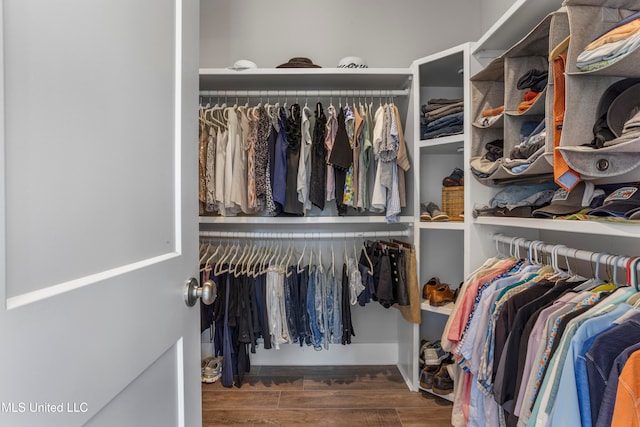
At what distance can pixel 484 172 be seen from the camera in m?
1.59

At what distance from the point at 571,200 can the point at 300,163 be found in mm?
1375

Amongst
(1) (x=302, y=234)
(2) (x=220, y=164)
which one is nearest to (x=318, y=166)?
(1) (x=302, y=234)

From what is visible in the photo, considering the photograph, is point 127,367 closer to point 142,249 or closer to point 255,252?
point 142,249

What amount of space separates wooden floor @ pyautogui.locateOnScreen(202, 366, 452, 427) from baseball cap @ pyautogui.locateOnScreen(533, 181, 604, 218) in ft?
4.11

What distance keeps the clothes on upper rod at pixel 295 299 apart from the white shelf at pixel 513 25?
1.16m

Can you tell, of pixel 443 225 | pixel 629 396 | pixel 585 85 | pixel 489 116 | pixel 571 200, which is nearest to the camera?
pixel 629 396

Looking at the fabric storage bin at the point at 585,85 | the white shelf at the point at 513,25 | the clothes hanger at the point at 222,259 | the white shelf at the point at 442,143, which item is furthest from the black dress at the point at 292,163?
the fabric storage bin at the point at 585,85

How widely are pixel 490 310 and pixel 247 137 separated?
162 centimetres

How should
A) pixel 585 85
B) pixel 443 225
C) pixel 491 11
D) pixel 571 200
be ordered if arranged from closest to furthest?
pixel 585 85
pixel 571 200
pixel 443 225
pixel 491 11

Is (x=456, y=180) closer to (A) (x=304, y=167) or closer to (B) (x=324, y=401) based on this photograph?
(A) (x=304, y=167)

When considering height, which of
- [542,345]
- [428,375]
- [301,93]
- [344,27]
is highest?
[344,27]

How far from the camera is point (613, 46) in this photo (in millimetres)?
867

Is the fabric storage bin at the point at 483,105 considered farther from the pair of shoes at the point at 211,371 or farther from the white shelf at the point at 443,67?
the pair of shoes at the point at 211,371

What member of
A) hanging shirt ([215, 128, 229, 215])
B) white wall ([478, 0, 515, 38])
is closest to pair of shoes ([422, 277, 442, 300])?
hanging shirt ([215, 128, 229, 215])
